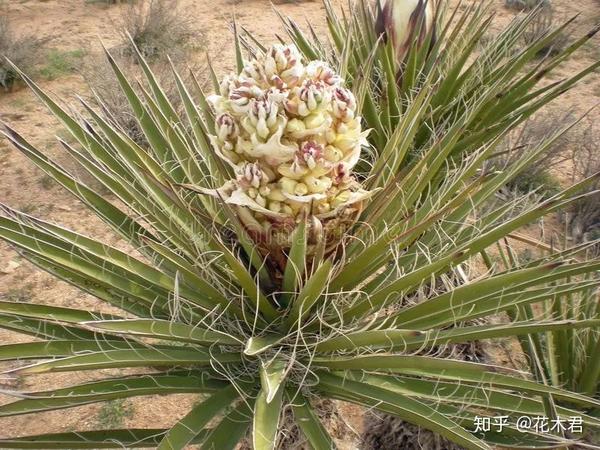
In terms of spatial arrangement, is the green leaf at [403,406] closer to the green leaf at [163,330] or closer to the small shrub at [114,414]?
the green leaf at [163,330]

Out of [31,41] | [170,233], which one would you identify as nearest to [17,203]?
[31,41]

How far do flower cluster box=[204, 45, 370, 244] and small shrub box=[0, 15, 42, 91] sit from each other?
4.78m

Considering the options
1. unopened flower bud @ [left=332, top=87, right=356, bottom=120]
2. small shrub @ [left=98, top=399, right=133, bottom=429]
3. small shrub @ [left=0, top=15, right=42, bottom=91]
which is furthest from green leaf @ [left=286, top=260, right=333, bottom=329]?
small shrub @ [left=0, top=15, right=42, bottom=91]

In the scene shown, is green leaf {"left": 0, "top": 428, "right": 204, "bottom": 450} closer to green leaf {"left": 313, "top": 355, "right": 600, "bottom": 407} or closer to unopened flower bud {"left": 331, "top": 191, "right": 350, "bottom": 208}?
green leaf {"left": 313, "top": 355, "right": 600, "bottom": 407}

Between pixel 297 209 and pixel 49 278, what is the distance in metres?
2.60

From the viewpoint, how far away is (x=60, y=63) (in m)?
5.70

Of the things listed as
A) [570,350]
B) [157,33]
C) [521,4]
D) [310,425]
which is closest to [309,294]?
[310,425]

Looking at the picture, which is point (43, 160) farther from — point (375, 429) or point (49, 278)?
point (49, 278)

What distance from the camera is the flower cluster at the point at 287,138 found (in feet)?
3.91

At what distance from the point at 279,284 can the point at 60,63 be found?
517 cm

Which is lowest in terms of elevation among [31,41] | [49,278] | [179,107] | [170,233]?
[49,278]

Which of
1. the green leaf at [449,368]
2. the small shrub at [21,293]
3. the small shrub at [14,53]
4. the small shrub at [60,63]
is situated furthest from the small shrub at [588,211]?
the small shrub at [14,53]

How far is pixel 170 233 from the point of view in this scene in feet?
5.06

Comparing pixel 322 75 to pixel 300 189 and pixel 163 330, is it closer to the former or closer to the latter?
pixel 300 189
